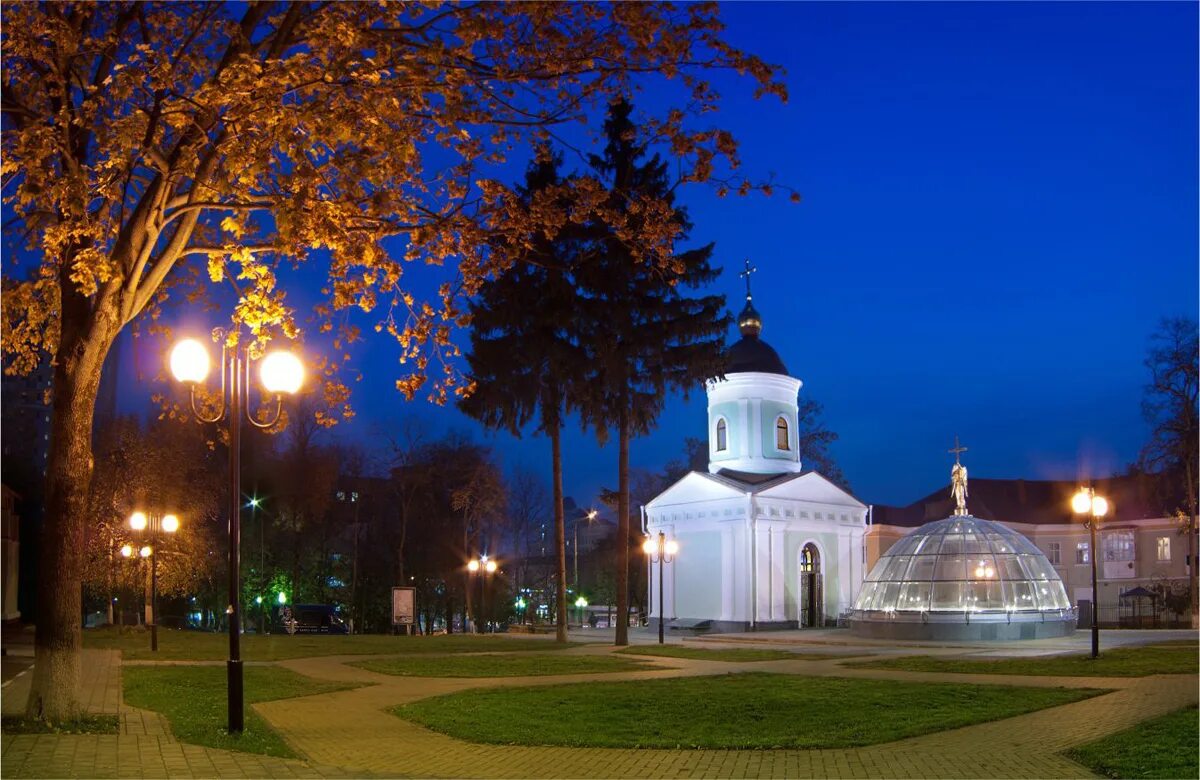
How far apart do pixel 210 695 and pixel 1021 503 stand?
6212 centimetres

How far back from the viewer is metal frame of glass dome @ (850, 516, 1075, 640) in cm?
3622

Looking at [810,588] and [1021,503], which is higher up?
[1021,503]

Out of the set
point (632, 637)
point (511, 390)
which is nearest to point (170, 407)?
point (511, 390)

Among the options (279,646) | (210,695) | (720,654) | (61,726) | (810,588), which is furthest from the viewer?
(810,588)

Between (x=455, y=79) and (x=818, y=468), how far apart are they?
175 feet

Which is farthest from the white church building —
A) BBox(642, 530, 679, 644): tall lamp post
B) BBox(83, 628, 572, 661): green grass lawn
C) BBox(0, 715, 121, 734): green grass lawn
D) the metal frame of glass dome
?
BBox(0, 715, 121, 734): green grass lawn

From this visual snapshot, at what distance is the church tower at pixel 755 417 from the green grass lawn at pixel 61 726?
3868 centimetres

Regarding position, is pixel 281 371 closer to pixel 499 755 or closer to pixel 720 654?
pixel 499 755

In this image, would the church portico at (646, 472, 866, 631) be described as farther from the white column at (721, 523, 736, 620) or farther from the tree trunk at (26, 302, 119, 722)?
the tree trunk at (26, 302, 119, 722)

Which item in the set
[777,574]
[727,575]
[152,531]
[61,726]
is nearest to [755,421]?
[777,574]

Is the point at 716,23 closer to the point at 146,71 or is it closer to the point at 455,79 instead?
the point at 455,79

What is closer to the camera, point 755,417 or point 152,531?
point 152,531

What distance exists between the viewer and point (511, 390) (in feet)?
106

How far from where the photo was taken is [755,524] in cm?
4531
